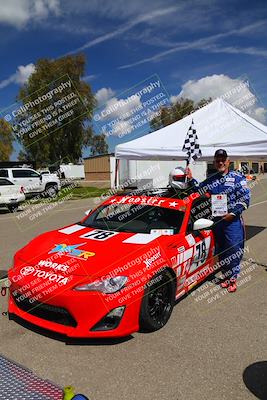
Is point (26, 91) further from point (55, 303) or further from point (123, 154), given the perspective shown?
point (55, 303)

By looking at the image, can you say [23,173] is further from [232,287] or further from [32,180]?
[232,287]

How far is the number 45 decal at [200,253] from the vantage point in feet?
15.8

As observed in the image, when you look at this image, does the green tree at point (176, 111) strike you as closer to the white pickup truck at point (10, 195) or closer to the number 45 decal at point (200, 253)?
the white pickup truck at point (10, 195)

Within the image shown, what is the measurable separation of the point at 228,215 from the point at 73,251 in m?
2.24

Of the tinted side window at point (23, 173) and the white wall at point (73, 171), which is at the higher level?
the tinted side window at point (23, 173)

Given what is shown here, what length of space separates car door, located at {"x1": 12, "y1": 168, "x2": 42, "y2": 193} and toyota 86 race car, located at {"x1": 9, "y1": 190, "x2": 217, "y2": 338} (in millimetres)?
15859

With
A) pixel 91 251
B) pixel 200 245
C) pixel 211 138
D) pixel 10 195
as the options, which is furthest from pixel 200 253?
pixel 10 195

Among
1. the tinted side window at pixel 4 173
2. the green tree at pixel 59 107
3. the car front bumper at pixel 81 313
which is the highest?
the green tree at pixel 59 107

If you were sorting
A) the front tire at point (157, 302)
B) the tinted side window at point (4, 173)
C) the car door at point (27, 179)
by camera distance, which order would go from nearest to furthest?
the front tire at point (157, 302), the tinted side window at point (4, 173), the car door at point (27, 179)

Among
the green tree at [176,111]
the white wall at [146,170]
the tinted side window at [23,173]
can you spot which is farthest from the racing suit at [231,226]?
the green tree at [176,111]

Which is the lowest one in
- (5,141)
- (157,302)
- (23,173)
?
(157,302)

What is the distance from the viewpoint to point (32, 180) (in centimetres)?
2069

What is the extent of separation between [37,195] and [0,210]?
5365 mm

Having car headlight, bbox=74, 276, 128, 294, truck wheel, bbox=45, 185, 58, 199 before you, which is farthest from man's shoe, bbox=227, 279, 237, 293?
truck wheel, bbox=45, 185, 58, 199
